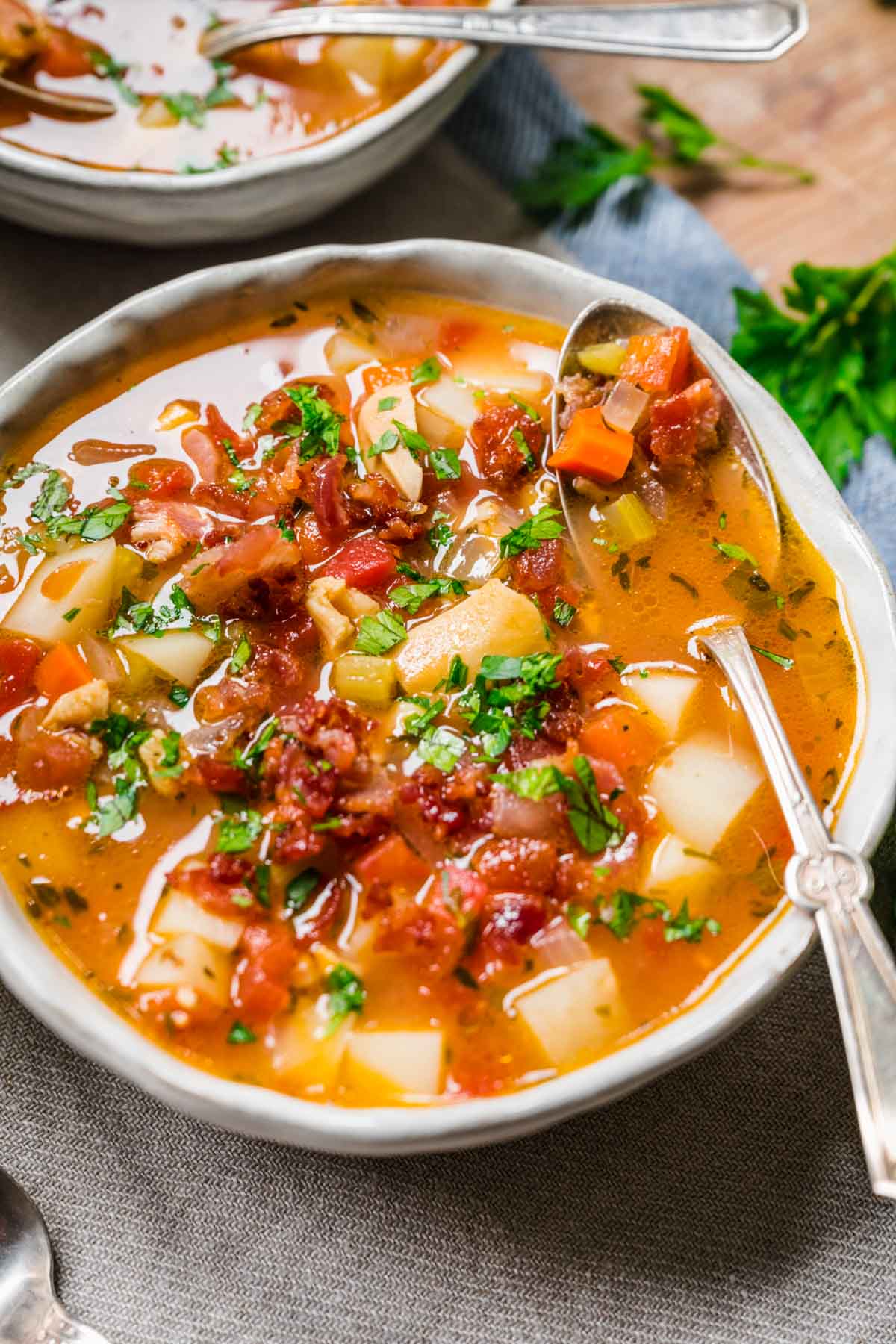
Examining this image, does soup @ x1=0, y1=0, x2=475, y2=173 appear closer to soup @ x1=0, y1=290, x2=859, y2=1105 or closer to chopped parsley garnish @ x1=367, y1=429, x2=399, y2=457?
soup @ x1=0, y1=290, x2=859, y2=1105

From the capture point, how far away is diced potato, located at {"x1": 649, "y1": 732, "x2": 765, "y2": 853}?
3.26m

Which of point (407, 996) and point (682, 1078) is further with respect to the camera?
point (682, 1078)

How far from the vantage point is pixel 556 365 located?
12.6 ft

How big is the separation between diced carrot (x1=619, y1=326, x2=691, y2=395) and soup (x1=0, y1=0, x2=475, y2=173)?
4.94 ft

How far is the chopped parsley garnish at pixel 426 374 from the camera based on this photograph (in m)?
3.76

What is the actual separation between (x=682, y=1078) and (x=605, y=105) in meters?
3.58

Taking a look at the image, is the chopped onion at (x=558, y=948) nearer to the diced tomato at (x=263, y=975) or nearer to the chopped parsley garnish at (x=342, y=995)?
the chopped parsley garnish at (x=342, y=995)

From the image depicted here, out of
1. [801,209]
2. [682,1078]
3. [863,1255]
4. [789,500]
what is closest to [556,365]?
[789,500]

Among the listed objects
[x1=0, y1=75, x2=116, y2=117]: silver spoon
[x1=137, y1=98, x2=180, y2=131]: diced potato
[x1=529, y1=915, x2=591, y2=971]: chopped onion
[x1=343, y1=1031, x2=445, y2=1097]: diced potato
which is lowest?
[x1=343, y1=1031, x2=445, y2=1097]: diced potato

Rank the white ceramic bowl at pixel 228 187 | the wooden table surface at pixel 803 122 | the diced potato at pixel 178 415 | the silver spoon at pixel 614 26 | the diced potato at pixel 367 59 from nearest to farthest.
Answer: the diced potato at pixel 178 415 < the white ceramic bowl at pixel 228 187 < the silver spoon at pixel 614 26 < the diced potato at pixel 367 59 < the wooden table surface at pixel 803 122

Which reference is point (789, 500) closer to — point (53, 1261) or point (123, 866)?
point (123, 866)

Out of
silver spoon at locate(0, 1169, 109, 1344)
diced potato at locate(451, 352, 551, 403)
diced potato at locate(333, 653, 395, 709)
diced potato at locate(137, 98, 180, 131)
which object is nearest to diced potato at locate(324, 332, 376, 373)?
diced potato at locate(451, 352, 551, 403)

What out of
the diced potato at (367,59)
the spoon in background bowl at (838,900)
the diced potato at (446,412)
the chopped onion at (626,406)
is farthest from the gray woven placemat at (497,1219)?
the diced potato at (367,59)

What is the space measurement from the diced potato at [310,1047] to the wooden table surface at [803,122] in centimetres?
316
